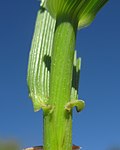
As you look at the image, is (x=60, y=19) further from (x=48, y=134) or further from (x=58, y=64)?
(x=48, y=134)

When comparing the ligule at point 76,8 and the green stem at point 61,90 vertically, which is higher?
the ligule at point 76,8

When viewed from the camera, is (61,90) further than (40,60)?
No

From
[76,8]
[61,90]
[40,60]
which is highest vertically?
[76,8]

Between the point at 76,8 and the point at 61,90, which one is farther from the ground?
the point at 76,8

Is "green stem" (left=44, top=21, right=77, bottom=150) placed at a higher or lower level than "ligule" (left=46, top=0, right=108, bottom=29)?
lower

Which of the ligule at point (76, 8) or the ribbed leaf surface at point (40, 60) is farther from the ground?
the ligule at point (76, 8)

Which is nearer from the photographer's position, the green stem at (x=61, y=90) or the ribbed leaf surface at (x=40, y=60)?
the green stem at (x=61, y=90)

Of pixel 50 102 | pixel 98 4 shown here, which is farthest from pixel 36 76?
pixel 98 4

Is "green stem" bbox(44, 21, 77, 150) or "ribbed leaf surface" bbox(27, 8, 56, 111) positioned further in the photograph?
"ribbed leaf surface" bbox(27, 8, 56, 111)
